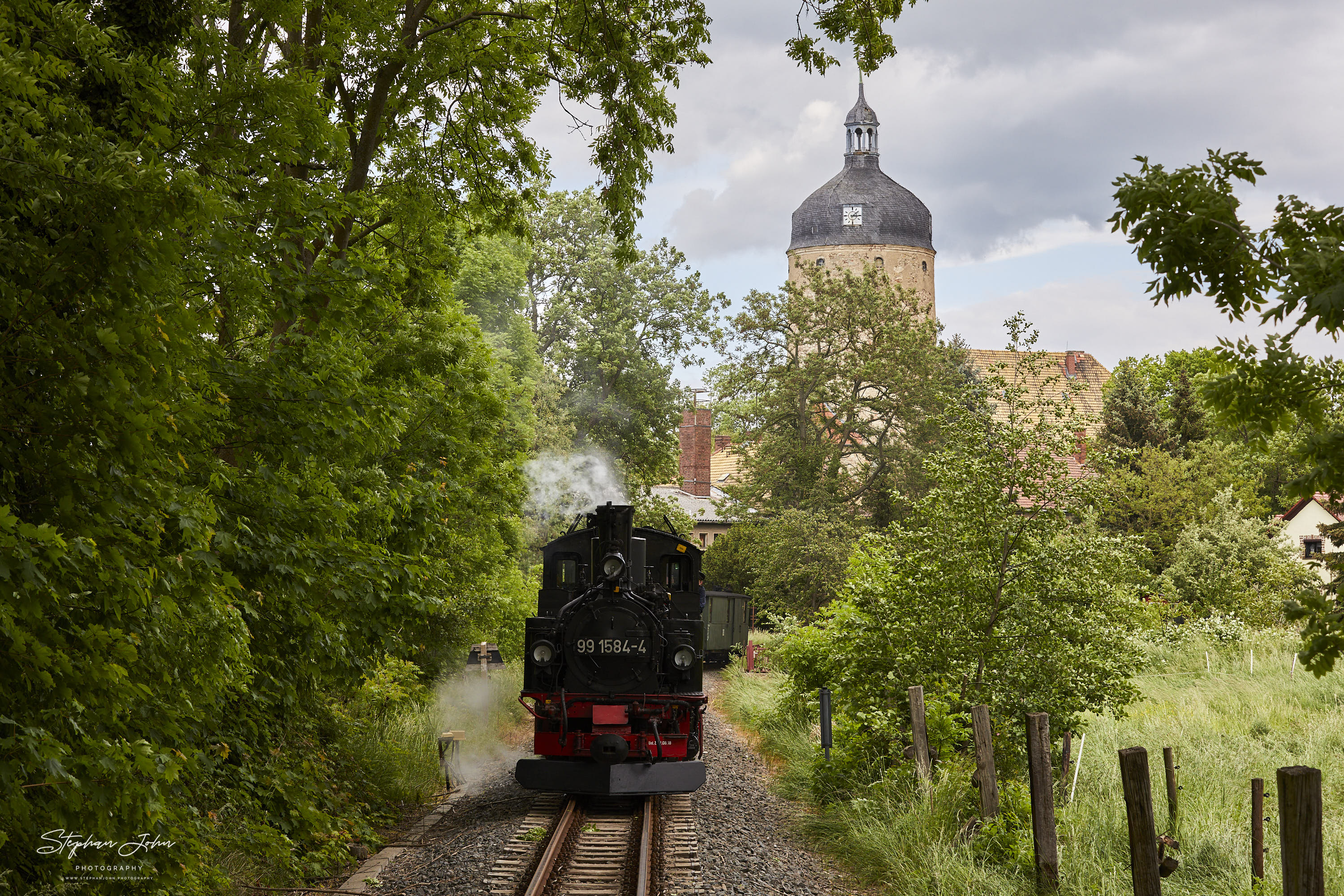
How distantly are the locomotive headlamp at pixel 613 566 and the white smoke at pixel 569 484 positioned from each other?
17191mm

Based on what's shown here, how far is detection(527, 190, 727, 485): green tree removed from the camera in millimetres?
36750

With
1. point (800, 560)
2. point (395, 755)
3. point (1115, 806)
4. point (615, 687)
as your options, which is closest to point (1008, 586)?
point (1115, 806)

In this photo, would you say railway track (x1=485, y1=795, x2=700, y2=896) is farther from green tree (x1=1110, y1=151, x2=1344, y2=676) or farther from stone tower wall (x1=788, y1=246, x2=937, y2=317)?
stone tower wall (x1=788, y1=246, x2=937, y2=317)

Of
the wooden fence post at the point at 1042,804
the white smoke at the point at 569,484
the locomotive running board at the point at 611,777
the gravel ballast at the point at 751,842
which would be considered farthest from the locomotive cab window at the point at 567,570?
the white smoke at the point at 569,484

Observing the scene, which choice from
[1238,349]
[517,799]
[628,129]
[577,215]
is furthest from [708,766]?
[577,215]

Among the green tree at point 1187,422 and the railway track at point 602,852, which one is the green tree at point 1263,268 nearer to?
the railway track at point 602,852

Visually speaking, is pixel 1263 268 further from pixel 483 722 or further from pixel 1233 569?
pixel 1233 569

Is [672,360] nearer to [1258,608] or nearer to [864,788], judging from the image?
[1258,608]

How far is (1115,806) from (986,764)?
2139mm

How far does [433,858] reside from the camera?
9.24 m

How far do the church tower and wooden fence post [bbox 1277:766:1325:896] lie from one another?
1963 inches

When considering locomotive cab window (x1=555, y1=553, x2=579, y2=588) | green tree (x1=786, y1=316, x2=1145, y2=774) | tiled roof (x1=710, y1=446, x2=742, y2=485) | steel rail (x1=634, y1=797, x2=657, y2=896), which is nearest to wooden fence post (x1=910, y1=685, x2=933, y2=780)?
green tree (x1=786, y1=316, x2=1145, y2=774)

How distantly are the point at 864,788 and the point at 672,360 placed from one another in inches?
1139

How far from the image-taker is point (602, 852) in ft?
31.0
